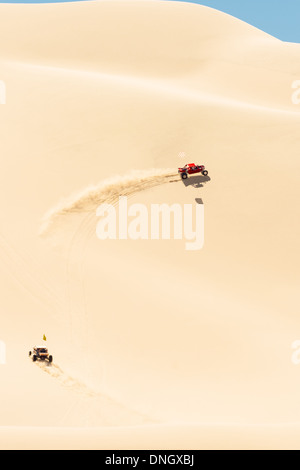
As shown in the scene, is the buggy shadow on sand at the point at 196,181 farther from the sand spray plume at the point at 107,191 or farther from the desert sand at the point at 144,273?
the sand spray plume at the point at 107,191

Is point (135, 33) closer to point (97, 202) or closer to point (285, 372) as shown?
point (97, 202)

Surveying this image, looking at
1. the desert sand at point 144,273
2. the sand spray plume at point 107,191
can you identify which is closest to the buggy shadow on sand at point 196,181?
the desert sand at point 144,273

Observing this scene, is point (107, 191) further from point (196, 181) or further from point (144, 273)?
point (144, 273)

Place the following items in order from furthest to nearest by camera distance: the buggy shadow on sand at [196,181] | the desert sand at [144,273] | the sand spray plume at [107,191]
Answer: the buggy shadow on sand at [196,181]
the sand spray plume at [107,191]
the desert sand at [144,273]

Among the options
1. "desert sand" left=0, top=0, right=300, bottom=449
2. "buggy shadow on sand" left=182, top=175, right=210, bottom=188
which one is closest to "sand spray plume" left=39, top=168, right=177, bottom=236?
"desert sand" left=0, top=0, right=300, bottom=449

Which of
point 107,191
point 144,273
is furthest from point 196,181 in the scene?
point 144,273

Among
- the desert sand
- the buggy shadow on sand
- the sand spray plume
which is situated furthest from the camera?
the buggy shadow on sand

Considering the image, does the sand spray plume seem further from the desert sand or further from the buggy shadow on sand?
the buggy shadow on sand
